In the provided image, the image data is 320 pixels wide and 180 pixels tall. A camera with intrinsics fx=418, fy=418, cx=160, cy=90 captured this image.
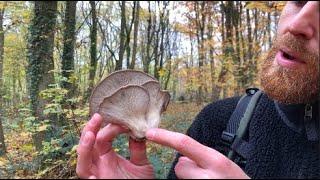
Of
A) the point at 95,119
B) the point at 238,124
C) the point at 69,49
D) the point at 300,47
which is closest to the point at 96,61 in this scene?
the point at 69,49

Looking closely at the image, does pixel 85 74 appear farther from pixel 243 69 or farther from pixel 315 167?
pixel 243 69

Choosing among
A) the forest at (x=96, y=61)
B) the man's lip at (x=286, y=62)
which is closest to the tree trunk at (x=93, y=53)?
the forest at (x=96, y=61)

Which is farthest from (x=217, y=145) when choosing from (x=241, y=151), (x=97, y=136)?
(x=97, y=136)

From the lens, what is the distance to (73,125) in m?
2.51

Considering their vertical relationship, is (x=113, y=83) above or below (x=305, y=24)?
below

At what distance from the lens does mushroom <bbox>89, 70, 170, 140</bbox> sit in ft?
2.66

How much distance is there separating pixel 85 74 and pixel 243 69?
1213 cm

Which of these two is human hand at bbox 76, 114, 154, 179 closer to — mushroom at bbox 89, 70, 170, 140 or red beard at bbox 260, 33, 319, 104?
mushroom at bbox 89, 70, 170, 140

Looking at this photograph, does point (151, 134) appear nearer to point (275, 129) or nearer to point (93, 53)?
point (275, 129)

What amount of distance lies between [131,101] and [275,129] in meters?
0.79

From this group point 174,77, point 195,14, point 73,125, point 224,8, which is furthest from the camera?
point 195,14

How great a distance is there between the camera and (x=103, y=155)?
0.88m

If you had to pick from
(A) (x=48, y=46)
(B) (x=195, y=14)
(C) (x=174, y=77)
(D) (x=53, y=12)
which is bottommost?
(C) (x=174, y=77)

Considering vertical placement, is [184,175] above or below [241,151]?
above
